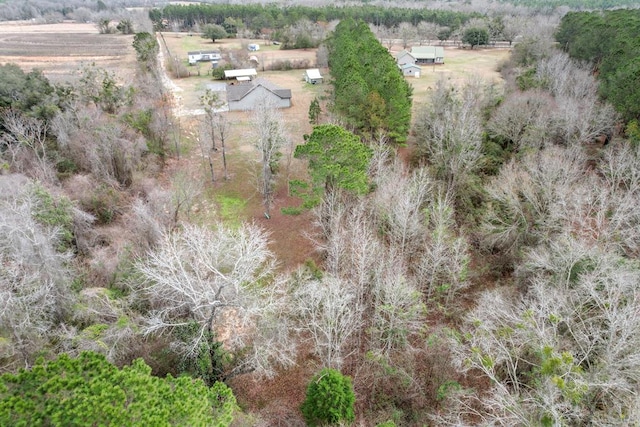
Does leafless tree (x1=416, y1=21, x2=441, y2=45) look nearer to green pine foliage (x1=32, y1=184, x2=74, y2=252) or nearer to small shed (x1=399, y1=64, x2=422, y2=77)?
small shed (x1=399, y1=64, x2=422, y2=77)

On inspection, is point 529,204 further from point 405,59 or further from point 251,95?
point 405,59

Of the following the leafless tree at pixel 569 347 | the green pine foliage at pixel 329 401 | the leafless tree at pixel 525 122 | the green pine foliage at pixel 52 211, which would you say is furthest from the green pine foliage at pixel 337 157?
the leafless tree at pixel 525 122

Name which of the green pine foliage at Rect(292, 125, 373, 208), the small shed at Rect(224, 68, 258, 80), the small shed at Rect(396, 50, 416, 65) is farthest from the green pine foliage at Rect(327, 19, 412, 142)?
the small shed at Rect(396, 50, 416, 65)

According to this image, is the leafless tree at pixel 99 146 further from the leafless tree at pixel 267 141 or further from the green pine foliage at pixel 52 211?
the leafless tree at pixel 267 141

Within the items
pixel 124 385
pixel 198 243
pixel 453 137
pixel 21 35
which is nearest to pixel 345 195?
pixel 453 137

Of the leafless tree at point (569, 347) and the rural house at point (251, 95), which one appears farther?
the rural house at point (251, 95)

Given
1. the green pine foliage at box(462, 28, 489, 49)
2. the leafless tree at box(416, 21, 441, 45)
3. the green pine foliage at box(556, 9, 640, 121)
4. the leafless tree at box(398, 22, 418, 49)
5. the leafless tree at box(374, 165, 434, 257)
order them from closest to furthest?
1. the leafless tree at box(374, 165, 434, 257)
2. the green pine foliage at box(556, 9, 640, 121)
3. the green pine foliage at box(462, 28, 489, 49)
4. the leafless tree at box(398, 22, 418, 49)
5. the leafless tree at box(416, 21, 441, 45)

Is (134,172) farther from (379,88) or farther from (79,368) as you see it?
(79,368)
